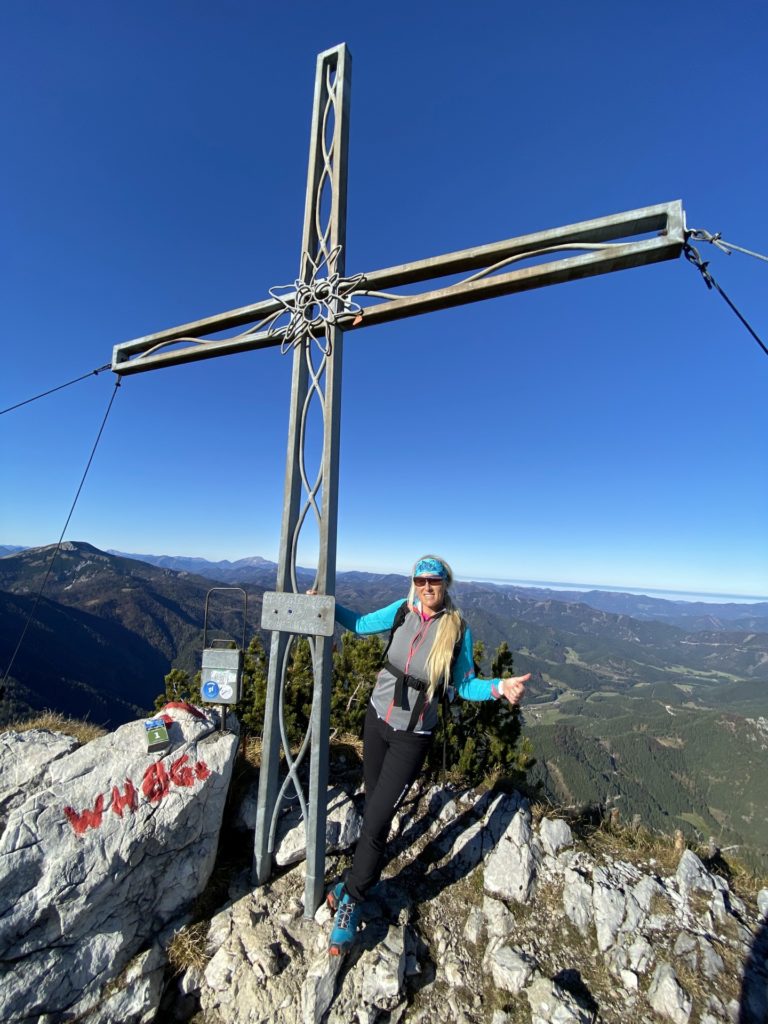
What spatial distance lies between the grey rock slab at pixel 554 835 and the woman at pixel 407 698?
2.10m

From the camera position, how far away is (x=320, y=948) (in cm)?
346

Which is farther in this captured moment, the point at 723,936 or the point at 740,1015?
the point at 723,936

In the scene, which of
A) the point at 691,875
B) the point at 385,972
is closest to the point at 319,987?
the point at 385,972

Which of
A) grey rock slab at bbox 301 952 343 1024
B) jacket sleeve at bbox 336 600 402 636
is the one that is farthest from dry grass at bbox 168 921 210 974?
jacket sleeve at bbox 336 600 402 636

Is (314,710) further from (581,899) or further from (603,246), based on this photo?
(603,246)

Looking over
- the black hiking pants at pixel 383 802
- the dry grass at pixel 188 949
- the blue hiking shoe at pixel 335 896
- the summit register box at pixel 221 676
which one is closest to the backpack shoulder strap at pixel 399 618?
the black hiking pants at pixel 383 802

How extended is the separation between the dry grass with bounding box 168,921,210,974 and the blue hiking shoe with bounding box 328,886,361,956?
3.50 ft

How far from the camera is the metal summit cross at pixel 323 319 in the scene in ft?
10.9

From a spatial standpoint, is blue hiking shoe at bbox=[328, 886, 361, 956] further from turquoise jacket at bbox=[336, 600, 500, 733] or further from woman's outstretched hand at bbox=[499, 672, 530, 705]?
woman's outstretched hand at bbox=[499, 672, 530, 705]

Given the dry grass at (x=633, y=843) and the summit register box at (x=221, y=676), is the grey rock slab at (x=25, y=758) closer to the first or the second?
the summit register box at (x=221, y=676)

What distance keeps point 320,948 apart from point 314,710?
1.80 m

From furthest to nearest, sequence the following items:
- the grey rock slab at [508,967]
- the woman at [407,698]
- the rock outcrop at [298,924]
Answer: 1. the woman at [407,698]
2. the grey rock slab at [508,967]
3. the rock outcrop at [298,924]

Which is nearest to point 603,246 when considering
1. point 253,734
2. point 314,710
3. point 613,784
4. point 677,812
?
point 314,710

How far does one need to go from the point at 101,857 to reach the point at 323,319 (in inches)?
192
